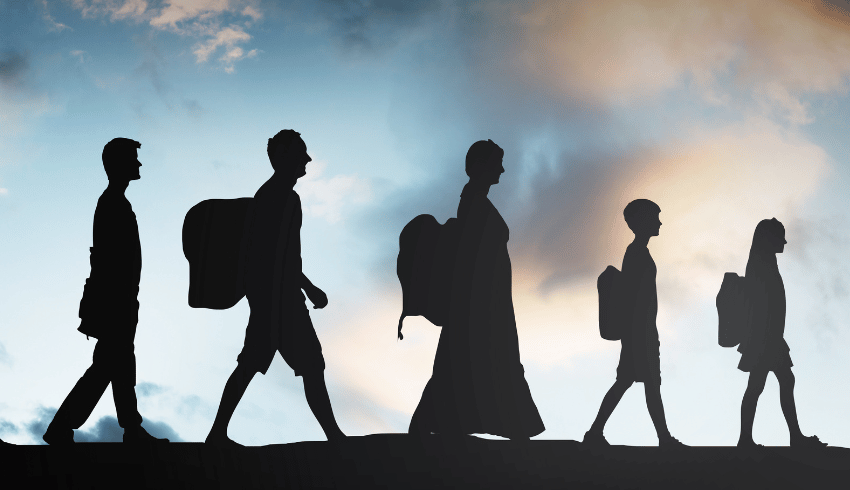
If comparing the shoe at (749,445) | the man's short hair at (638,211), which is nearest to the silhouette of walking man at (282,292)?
the man's short hair at (638,211)

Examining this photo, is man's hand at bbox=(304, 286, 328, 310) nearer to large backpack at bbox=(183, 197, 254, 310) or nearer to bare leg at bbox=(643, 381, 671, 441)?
large backpack at bbox=(183, 197, 254, 310)

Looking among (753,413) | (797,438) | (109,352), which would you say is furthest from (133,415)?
(797,438)

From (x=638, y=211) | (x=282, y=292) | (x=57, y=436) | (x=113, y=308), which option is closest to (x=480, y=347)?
(x=282, y=292)

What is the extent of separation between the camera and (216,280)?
7.11 metres

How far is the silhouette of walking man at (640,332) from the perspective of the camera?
27.8 ft

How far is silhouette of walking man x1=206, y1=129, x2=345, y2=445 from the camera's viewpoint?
22.4 feet

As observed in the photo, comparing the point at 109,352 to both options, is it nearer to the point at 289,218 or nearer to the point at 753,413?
the point at 289,218

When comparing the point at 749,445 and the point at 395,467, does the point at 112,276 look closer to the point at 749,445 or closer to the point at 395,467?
the point at 395,467

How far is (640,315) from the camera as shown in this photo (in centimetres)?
870

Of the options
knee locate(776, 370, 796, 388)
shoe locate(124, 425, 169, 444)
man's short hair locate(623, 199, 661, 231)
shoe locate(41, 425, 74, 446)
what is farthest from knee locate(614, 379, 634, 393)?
shoe locate(41, 425, 74, 446)

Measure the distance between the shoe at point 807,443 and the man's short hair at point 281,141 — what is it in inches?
263

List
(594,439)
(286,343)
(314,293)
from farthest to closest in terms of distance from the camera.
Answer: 1. (594,439)
2. (314,293)
3. (286,343)

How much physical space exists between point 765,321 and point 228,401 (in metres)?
6.35

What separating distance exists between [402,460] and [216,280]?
7.85 ft
